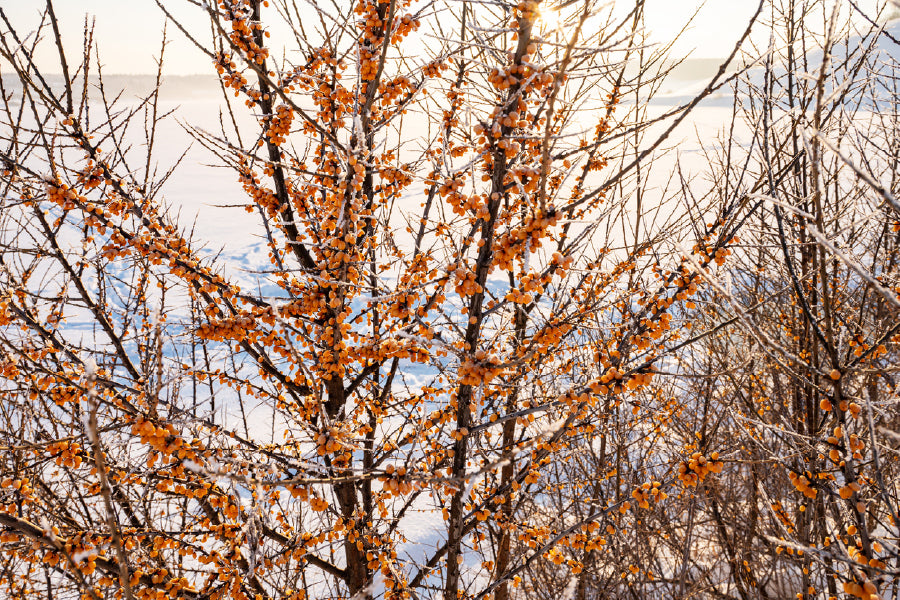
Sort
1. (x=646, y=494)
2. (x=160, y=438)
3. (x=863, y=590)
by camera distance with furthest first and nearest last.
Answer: (x=646, y=494) → (x=160, y=438) → (x=863, y=590)

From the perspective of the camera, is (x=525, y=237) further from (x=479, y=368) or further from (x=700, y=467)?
(x=700, y=467)

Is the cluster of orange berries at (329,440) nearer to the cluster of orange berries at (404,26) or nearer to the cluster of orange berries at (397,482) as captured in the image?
the cluster of orange berries at (397,482)

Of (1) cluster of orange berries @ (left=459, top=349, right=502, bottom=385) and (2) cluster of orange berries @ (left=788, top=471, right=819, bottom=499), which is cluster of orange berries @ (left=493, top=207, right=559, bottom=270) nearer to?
(1) cluster of orange berries @ (left=459, top=349, right=502, bottom=385)

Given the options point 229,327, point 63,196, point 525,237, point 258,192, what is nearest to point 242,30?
point 258,192

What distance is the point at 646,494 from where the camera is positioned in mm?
3479

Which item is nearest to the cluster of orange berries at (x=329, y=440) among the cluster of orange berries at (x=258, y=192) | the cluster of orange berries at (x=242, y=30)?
the cluster of orange berries at (x=258, y=192)

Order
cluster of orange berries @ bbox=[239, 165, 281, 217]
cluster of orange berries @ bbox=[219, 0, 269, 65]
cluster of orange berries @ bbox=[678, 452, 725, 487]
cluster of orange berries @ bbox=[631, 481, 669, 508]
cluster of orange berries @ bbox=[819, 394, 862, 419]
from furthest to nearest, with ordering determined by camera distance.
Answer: cluster of orange berries @ bbox=[239, 165, 281, 217], cluster of orange berries @ bbox=[219, 0, 269, 65], cluster of orange berries @ bbox=[631, 481, 669, 508], cluster of orange berries @ bbox=[678, 452, 725, 487], cluster of orange berries @ bbox=[819, 394, 862, 419]

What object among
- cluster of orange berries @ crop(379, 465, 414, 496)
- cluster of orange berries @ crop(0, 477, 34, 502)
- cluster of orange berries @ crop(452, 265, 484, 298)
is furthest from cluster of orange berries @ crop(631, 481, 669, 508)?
cluster of orange berries @ crop(0, 477, 34, 502)

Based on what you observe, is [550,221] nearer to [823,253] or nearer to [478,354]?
[478,354]

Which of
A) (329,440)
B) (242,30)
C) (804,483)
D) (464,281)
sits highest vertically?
(242,30)

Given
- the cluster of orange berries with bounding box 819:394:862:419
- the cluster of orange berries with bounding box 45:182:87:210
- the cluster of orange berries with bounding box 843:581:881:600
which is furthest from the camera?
the cluster of orange berries with bounding box 45:182:87:210

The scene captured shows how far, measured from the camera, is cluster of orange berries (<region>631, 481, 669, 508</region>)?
340 cm

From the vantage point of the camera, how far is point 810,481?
2426mm

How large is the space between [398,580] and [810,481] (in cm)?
235
